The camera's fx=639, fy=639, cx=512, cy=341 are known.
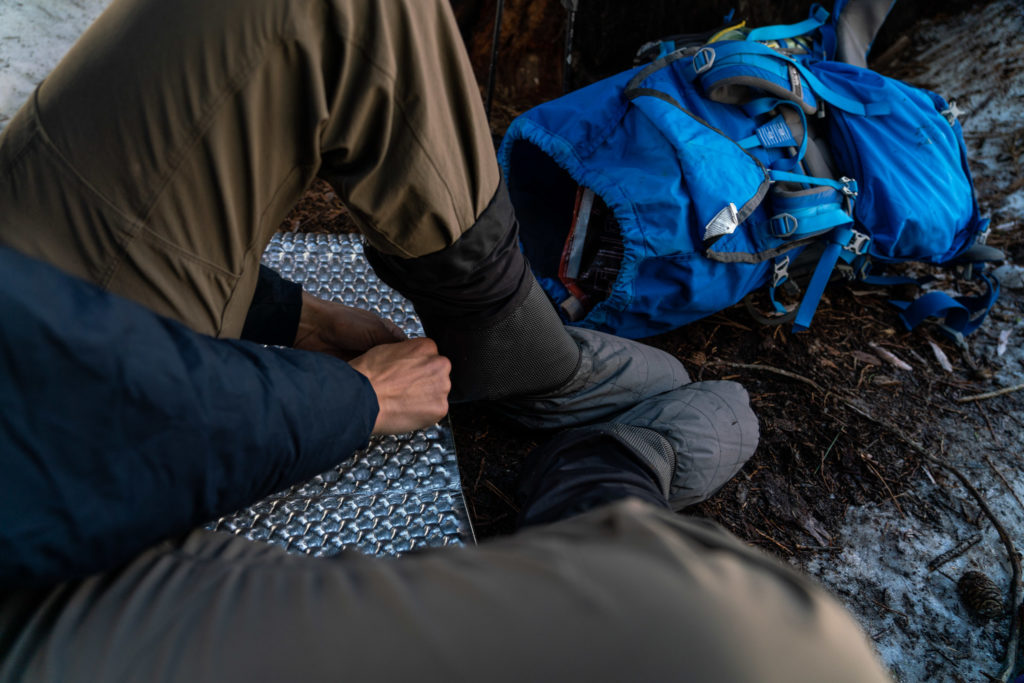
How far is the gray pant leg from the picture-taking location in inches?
20.9

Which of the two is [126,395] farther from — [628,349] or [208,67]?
[628,349]

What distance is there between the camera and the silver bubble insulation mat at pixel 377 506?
1.38 m

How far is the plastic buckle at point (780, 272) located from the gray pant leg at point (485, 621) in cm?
146

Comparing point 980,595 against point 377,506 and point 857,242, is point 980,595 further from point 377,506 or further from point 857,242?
point 377,506

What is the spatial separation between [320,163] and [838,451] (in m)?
1.60

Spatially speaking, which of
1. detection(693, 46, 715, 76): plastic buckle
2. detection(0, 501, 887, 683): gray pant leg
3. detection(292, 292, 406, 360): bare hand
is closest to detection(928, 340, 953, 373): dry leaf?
detection(693, 46, 715, 76): plastic buckle

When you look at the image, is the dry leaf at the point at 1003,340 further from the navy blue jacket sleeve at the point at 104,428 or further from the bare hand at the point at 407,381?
the navy blue jacket sleeve at the point at 104,428

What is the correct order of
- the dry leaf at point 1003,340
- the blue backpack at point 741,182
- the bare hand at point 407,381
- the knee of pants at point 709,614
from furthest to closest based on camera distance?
the dry leaf at point 1003,340 → the blue backpack at point 741,182 → the bare hand at point 407,381 → the knee of pants at point 709,614

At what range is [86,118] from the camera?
864mm

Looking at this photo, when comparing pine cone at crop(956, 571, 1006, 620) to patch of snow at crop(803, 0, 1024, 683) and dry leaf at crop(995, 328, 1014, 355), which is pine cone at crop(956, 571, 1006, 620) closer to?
patch of snow at crop(803, 0, 1024, 683)

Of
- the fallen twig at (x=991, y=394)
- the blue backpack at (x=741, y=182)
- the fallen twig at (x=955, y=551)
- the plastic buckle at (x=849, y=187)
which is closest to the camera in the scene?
the fallen twig at (x=955, y=551)

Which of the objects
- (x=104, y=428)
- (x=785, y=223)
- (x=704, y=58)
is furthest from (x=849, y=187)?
(x=104, y=428)

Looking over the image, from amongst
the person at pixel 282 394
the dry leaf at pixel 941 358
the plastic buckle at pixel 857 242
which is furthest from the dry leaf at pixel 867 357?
the person at pixel 282 394

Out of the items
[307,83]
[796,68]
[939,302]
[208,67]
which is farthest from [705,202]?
[208,67]
